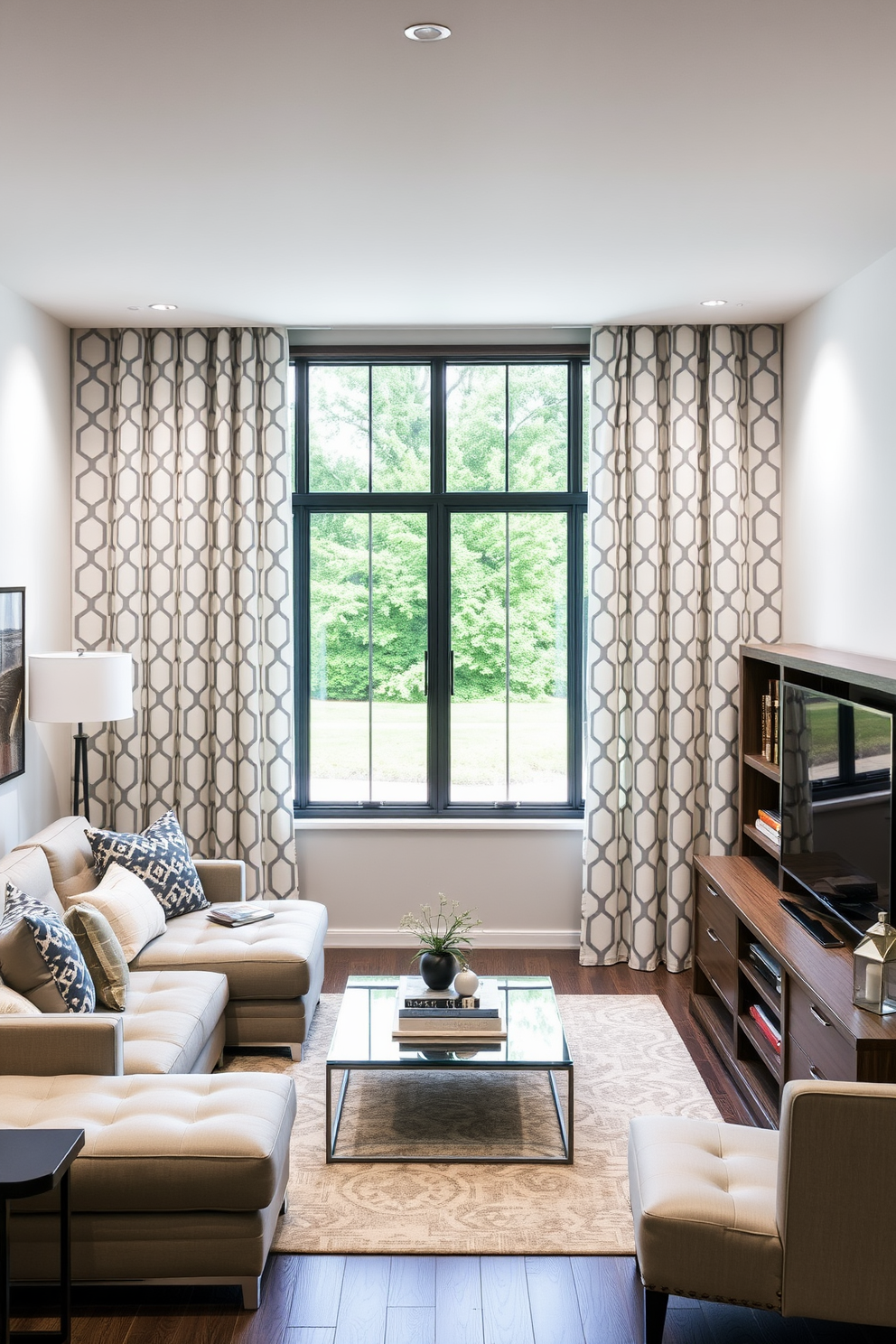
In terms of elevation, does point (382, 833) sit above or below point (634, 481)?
below

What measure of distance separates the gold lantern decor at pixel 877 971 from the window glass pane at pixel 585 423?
2.97 meters

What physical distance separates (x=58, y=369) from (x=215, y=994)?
3.00 m

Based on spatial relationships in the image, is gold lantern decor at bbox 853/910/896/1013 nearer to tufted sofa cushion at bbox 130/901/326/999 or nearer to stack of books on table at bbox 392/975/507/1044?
stack of books on table at bbox 392/975/507/1044

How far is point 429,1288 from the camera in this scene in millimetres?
2787

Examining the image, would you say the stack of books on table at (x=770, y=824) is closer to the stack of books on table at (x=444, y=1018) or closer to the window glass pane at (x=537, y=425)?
the stack of books on table at (x=444, y=1018)

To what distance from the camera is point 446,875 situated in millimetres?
5520

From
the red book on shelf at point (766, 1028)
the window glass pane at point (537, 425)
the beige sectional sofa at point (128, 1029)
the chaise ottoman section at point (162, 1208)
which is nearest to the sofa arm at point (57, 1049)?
the beige sectional sofa at point (128, 1029)

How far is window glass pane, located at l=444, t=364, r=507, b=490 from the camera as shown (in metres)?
5.50

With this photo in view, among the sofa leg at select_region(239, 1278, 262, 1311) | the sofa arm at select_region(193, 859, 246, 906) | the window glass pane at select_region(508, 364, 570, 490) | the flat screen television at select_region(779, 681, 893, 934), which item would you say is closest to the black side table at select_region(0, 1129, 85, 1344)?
the sofa leg at select_region(239, 1278, 262, 1311)

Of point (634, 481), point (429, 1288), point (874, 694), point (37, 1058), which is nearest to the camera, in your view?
point (429, 1288)

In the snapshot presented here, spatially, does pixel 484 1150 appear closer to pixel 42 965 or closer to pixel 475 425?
pixel 42 965

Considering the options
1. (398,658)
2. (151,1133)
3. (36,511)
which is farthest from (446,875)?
(151,1133)

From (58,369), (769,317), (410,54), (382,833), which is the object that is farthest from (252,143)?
(382,833)

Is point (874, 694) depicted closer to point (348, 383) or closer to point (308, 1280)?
point (308, 1280)
